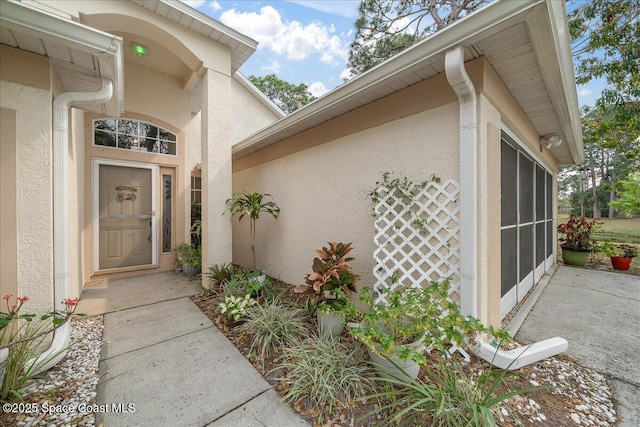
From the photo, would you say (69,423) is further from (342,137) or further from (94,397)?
(342,137)

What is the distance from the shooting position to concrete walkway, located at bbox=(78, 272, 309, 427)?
170 cm

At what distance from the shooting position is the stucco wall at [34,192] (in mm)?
2049

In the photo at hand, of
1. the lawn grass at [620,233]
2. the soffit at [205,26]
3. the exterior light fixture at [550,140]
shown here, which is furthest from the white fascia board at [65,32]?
the lawn grass at [620,233]

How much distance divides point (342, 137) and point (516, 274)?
311cm

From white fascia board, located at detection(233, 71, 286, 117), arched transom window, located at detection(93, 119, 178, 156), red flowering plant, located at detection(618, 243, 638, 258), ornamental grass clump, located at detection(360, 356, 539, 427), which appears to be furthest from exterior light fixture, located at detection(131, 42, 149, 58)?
red flowering plant, located at detection(618, 243, 638, 258)

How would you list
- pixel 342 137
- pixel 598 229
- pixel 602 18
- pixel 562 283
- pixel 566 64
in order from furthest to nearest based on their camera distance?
1. pixel 598 229
2. pixel 602 18
3. pixel 562 283
4. pixel 342 137
5. pixel 566 64

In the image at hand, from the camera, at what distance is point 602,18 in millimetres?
5492

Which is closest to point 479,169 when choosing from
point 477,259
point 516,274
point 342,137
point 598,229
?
point 477,259

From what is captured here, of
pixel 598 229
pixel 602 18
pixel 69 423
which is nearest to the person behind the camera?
pixel 69 423

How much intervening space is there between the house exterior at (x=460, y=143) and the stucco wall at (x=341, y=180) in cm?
2

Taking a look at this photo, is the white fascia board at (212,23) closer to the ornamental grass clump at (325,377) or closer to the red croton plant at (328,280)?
the red croton plant at (328,280)

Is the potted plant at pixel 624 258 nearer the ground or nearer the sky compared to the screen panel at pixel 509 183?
nearer the ground

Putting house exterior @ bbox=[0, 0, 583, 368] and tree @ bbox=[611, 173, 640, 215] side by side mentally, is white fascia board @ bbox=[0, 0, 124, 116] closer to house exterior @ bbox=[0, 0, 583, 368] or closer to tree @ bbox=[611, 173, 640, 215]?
house exterior @ bbox=[0, 0, 583, 368]

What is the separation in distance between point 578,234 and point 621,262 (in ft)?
2.89
